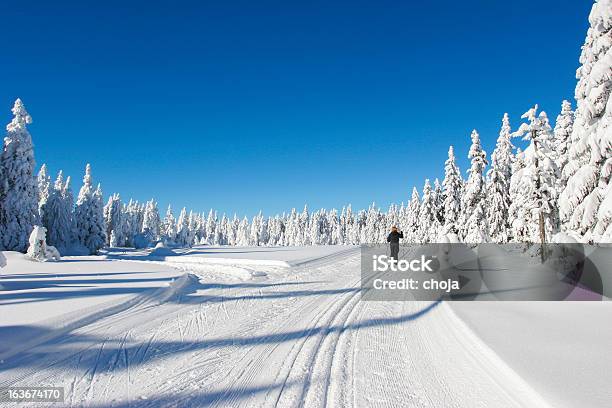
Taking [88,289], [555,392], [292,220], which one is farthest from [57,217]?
[292,220]

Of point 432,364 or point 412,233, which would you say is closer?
point 432,364

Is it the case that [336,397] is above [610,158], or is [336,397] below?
below

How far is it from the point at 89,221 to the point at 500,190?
57.0 meters

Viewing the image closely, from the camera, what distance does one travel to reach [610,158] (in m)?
12.1

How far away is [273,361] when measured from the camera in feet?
18.8

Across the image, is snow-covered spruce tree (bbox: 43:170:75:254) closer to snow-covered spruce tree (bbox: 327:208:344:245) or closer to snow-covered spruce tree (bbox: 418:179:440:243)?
snow-covered spruce tree (bbox: 418:179:440:243)

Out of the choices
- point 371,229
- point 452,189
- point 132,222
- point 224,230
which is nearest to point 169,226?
point 132,222

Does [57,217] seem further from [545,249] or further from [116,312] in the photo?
[545,249]

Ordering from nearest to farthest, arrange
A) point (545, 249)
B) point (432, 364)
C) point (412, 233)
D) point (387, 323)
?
point (432, 364) < point (387, 323) < point (545, 249) < point (412, 233)

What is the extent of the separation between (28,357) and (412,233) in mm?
62480

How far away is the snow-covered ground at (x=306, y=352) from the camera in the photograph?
4559 millimetres

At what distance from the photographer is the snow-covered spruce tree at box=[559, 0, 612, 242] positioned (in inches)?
478

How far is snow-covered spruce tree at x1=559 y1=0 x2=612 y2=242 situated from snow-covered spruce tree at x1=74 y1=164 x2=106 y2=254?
2349 inches

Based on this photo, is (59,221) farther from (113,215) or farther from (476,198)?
(476,198)
